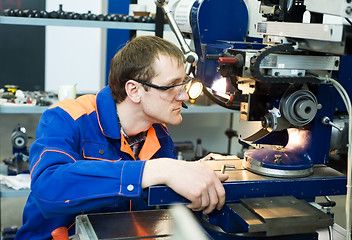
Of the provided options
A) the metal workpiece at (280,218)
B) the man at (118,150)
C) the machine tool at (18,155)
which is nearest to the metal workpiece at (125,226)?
the man at (118,150)

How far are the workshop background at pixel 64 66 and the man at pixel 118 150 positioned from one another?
5.85 ft

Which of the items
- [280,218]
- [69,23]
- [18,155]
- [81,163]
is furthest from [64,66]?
[280,218]

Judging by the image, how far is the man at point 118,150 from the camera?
1.13m

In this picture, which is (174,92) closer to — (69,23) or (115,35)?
(69,23)

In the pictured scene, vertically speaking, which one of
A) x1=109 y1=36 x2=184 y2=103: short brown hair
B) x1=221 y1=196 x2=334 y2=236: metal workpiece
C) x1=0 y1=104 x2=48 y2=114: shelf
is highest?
x1=109 y1=36 x2=184 y2=103: short brown hair

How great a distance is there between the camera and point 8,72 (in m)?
4.69

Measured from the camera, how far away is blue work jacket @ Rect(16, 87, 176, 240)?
117 cm

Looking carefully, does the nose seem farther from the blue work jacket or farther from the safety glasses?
the blue work jacket

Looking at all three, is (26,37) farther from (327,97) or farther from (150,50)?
(327,97)

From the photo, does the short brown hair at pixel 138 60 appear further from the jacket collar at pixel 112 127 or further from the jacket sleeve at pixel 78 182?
the jacket sleeve at pixel 78 182

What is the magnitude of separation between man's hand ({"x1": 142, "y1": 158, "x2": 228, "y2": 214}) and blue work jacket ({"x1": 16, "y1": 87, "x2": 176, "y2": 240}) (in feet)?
0.15

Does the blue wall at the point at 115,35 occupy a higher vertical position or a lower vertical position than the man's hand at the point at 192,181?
higher

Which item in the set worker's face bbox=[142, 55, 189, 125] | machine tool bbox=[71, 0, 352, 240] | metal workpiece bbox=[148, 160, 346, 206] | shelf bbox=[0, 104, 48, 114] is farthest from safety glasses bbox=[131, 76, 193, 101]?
shelf bbox=[0, 104, 48, 114]

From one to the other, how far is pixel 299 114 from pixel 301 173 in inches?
6.4
